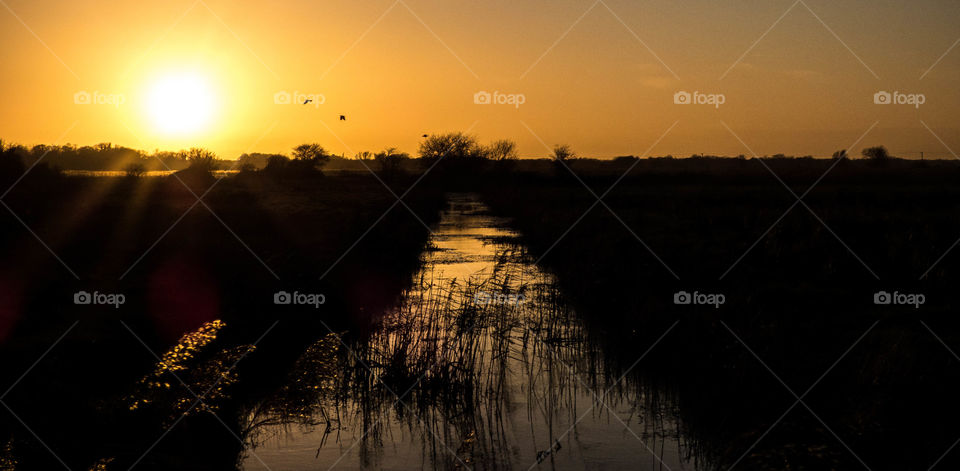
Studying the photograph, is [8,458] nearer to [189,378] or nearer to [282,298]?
[189,378]

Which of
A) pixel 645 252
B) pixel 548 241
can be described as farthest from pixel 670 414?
pixel 548 241

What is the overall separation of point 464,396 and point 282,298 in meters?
6.18

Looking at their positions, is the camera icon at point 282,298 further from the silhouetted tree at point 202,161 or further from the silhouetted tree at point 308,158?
the silhouetted tree at point 308,158

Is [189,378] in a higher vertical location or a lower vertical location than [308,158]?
lower

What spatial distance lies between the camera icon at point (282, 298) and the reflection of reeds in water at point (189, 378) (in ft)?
9.83

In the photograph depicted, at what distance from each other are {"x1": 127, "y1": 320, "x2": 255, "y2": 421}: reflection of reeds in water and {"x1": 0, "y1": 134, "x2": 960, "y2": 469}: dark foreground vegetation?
0.11 ft

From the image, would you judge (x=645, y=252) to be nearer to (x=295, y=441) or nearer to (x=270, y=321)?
(x=270, y=321)

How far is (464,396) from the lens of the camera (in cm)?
802

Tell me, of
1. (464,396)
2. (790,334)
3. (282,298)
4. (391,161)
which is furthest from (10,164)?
(391,161)

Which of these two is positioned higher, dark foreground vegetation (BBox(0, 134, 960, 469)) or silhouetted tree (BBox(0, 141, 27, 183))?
silhouetted tree (BBox(0, 141, 27, 183))

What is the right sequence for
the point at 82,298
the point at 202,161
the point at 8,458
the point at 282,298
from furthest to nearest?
the point at 202,161 < the point at 282,298 < the point at 82,298 < the point at 8,458

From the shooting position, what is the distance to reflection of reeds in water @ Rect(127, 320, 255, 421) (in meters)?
6.85

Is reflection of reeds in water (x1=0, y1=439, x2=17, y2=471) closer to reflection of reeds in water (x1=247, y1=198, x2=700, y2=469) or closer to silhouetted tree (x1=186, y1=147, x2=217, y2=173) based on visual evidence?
reflection of reeds in water (x1=247, y1=198, x2=700, y2=469)

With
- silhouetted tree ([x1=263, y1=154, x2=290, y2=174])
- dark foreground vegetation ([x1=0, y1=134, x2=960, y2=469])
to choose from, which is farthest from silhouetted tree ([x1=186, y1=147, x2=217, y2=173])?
dark foreground vegetation ([x1=0, y1=134, x2=960, y2=469])
